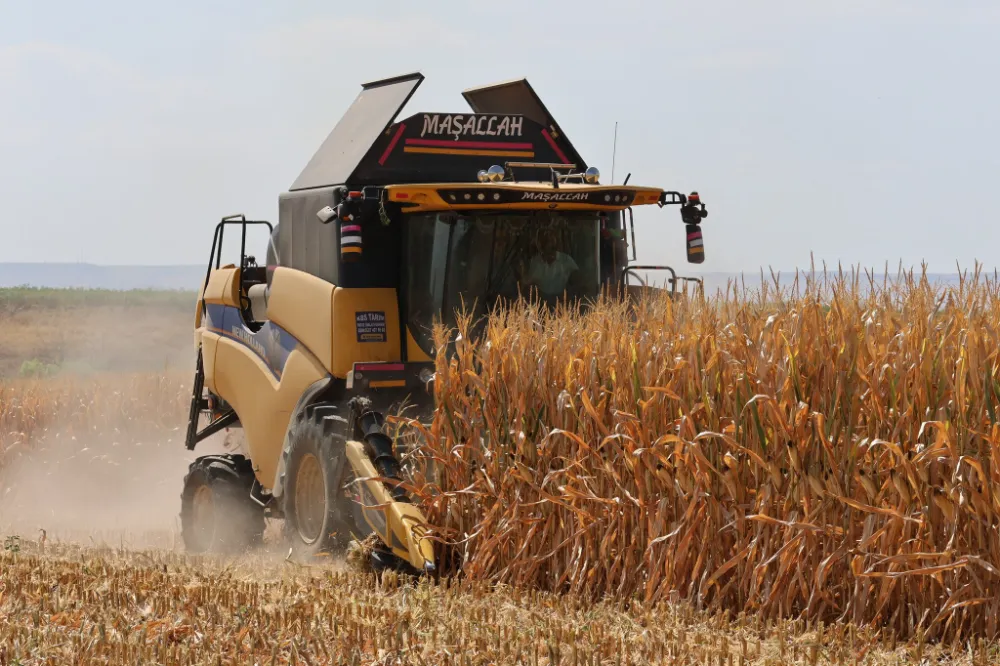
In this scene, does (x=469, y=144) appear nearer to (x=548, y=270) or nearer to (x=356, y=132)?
(x=356, y=132)

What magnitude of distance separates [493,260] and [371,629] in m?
3.27

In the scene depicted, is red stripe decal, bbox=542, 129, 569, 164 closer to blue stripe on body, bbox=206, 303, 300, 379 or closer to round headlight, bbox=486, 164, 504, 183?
round headlight, bbox=486, 164, 504, 183

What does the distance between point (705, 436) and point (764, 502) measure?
1.31ft

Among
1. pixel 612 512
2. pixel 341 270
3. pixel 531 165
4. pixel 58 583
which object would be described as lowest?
pixel 58 583

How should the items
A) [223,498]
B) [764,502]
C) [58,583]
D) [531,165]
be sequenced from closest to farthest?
[764,502], [58,583], [531,165], [223,498]

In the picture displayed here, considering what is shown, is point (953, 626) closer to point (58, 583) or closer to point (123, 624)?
point (123, 624)

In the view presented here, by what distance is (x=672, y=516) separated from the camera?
5.99 metres

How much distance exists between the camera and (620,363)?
Result: 6.27m

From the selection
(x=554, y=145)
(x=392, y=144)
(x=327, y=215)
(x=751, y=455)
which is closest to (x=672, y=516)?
(x=751, y=455)

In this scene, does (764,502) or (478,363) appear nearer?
(764,502)

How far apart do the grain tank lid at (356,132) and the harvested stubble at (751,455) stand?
2.54 m

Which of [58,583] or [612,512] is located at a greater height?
[612,512]

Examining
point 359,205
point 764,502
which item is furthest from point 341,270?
point 764,502

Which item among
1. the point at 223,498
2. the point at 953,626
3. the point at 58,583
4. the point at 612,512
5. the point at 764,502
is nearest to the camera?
the point at 953,626
